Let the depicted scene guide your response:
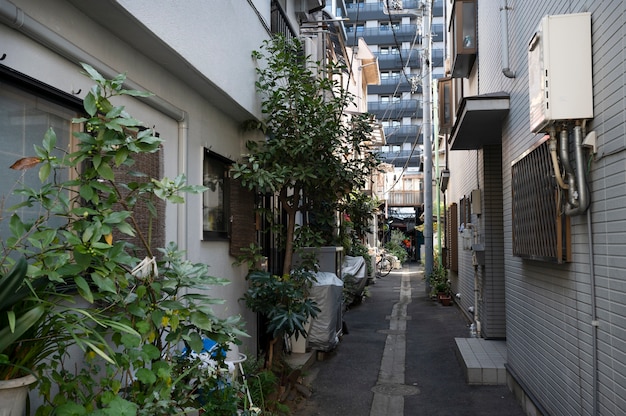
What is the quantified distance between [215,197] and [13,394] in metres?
4.78

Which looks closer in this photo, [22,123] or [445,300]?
[22,123]

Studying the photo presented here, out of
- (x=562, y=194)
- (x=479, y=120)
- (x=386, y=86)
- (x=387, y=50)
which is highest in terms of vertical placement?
(x=387, y=50)

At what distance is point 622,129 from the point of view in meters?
3.71

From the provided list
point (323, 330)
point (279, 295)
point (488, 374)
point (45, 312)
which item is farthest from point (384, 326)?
point (45, 312)

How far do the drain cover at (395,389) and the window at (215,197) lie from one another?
3040mm

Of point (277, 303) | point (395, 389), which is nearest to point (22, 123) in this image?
point (277, 303)

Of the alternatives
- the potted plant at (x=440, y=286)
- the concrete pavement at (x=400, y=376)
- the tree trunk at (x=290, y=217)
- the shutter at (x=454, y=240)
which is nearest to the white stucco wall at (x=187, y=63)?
the tree trunk at (x=290, y=217)

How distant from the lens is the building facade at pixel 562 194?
3.96 meters

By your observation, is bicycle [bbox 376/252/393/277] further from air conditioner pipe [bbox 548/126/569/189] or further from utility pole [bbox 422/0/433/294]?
air conditioner pipe [bbox 548/126/569/189]

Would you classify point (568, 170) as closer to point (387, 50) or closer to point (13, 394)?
point (13, 394)

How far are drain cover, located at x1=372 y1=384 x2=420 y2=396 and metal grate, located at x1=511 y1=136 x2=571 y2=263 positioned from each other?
240 centimetres

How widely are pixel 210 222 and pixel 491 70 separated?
16.6 ft

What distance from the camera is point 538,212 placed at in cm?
578

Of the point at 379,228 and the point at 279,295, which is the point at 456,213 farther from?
the point at 379,228
